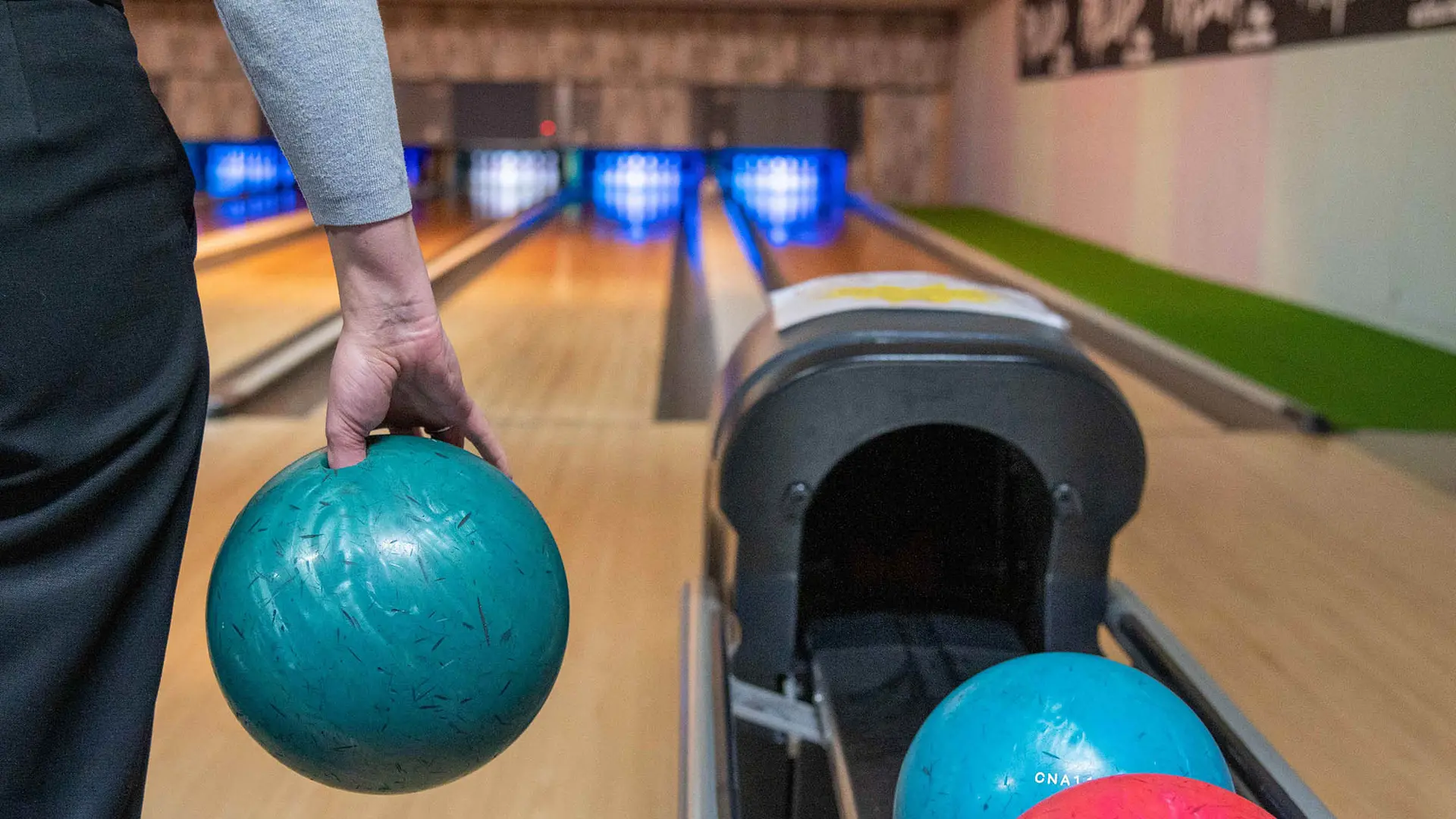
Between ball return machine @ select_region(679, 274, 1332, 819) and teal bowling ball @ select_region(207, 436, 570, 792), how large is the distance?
353 mm

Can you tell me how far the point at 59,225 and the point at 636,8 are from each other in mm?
Result: 8698

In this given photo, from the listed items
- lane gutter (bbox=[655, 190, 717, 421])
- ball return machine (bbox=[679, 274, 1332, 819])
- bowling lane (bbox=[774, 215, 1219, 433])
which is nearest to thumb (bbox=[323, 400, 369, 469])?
ball return machine (bbox=[679, 274, 1332, 819])

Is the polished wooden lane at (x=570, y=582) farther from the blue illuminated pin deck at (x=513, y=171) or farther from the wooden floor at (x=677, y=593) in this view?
the blue illuminated pin deck at (x=513, y=171)

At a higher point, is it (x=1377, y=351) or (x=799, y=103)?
(x=799, y=103)

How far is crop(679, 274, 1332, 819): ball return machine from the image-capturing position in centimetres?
134

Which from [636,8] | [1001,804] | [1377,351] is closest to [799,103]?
[636,8]

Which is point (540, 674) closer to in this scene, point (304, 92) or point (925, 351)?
point (304, 92)

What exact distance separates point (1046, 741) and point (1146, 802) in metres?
0.23

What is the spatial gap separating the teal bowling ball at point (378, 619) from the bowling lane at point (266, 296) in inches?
102

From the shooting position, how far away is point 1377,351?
3670mm

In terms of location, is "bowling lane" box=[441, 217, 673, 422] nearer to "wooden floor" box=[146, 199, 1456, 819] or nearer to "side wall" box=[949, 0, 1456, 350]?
"wooden floor" box=[146, 199, 1456, 819]

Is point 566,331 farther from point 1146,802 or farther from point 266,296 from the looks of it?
point 1146,802

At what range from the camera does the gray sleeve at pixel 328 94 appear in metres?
0.71

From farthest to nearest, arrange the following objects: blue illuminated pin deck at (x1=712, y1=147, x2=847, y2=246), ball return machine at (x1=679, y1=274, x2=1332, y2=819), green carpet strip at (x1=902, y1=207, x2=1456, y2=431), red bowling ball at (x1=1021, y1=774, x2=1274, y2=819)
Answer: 1. blue illuminated pin deck at (x1=712, y1=147, x2=847, y2=246)
2. green carpet strip at (x1=902, y1=207, x2=1456, y2=431)
3. ball return machine at (x1=679, y1=274, x2=1332, y2=819)
4. red bowling ball at (x1=1021, y1=774, x2=1274, y2=819)
